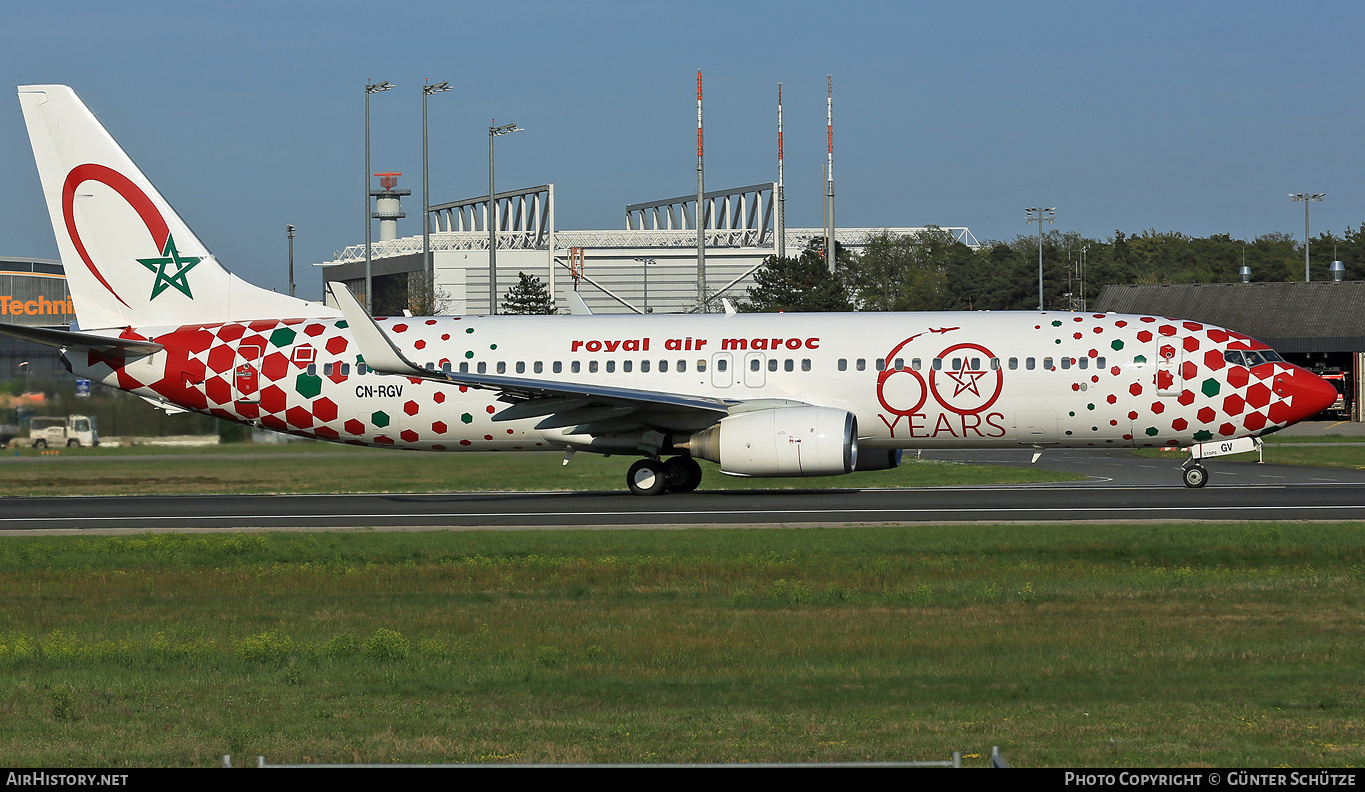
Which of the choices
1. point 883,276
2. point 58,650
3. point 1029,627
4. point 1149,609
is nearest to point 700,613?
point 1029,627

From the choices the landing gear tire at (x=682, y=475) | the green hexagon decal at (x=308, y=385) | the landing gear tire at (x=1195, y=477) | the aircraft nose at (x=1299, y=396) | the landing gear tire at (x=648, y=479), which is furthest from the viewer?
the landing gear tire at (x=682, y=475)

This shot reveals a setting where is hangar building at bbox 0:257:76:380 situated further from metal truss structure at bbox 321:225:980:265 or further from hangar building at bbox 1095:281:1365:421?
hangar building at bbox 1095:281:1365:421

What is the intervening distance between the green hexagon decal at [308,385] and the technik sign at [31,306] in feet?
329

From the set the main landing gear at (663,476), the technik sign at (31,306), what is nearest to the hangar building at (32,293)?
the technik sign at (31,306)

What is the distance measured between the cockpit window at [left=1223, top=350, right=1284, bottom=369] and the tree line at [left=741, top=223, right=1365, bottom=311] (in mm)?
59738

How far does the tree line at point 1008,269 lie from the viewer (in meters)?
95.1

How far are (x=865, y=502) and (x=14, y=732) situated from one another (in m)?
20.1

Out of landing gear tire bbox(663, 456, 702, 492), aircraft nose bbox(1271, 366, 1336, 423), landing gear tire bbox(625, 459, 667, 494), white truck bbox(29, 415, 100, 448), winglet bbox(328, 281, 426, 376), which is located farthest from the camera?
white truck bbox(29, 415, 100, 448)

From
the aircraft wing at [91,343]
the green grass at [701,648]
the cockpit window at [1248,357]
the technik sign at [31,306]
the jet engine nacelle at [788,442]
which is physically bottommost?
the green grass at [701,648]

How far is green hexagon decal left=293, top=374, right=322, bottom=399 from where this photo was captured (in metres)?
31.8

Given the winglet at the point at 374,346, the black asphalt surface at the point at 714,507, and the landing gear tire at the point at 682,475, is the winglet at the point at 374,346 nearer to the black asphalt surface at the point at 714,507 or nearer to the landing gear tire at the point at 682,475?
the black asphalt surface at the point at 714,507

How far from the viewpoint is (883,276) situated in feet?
509

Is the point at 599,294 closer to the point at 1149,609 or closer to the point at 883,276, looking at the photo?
the point at 883,276

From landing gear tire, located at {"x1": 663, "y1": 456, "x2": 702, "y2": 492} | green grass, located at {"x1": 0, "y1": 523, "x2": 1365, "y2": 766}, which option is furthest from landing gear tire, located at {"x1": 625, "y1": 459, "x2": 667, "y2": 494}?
green grass, located at {"x1": 0, "y1": 523, "x2": 1365, "y2": 766}
